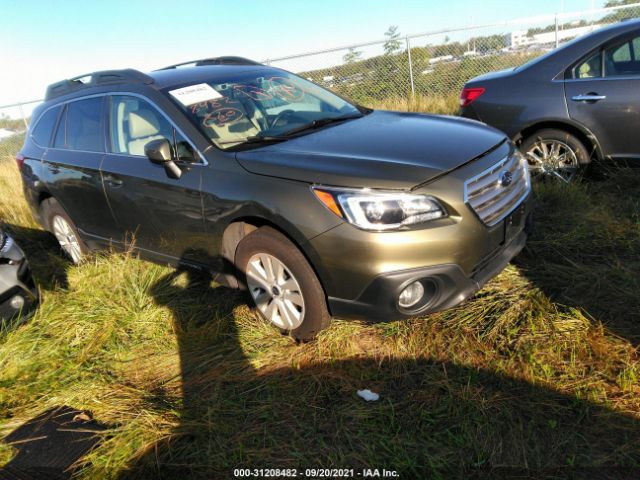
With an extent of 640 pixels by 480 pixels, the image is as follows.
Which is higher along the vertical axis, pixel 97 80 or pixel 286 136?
pixel 97 80

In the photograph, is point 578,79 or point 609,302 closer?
point 609,302

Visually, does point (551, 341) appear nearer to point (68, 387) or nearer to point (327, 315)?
point (327, 315)

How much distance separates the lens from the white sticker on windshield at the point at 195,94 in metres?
3.34

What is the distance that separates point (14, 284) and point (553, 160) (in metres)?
4.59

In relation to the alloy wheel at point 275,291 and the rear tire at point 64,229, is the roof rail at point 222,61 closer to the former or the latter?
the rear tire at point 64,229

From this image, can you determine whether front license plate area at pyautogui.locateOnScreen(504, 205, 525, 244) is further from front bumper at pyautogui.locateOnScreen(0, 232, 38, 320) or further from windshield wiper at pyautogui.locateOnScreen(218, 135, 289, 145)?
front bumper at pyautogui.locateOnScreen(0, 232, 38, 320)

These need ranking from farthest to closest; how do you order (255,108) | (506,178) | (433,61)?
(433,61) → (255,108) → (506,178)

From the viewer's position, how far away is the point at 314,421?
2.35 metres

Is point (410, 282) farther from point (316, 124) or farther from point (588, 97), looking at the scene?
point (588, 97)

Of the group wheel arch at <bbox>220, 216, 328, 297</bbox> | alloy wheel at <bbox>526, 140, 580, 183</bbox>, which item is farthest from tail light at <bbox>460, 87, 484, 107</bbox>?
wheel arch at <bbox>220, 216, 328, 297</bbox>

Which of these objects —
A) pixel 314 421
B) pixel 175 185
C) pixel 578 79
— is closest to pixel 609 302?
pixel 314 421

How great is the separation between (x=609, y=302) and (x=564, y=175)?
2.02 m

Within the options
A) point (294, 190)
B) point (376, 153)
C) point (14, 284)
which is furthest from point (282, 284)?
point (14, 284)

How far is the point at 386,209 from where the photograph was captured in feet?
7.95
